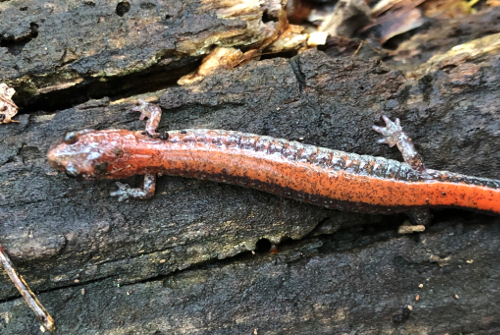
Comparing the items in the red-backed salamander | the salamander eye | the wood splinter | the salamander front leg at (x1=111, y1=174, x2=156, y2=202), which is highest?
the salamander eye

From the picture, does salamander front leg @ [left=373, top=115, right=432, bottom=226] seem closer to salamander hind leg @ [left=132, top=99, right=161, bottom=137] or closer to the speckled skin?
the speckled skin

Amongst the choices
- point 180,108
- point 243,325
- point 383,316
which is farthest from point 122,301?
point 383,316

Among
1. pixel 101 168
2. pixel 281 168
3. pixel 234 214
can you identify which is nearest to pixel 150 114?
pixel 101 168

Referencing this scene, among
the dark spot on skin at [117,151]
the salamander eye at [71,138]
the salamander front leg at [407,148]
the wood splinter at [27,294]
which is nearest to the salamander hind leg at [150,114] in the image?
the dark spot on skin at [117,151]

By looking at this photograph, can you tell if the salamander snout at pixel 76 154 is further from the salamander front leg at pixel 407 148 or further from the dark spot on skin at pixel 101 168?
the salamander front leg at pixel 407 148

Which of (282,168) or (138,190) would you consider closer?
(282,168)

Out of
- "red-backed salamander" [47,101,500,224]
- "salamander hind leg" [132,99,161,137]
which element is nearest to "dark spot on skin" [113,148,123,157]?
"red-backed salamander" [47,101,500,224]

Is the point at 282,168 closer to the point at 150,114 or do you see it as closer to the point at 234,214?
the point at 234,214
